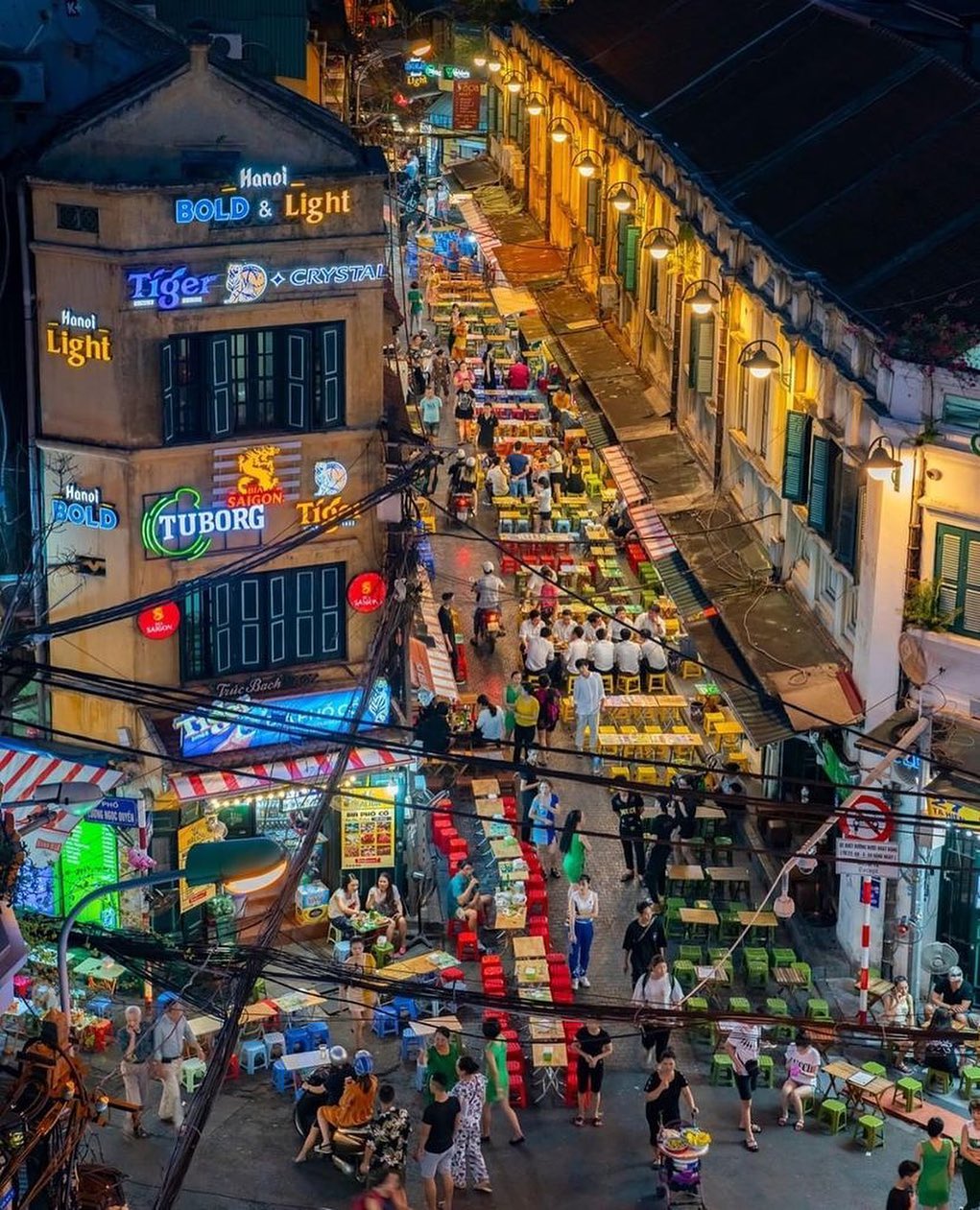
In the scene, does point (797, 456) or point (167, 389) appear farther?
point (797, 456)

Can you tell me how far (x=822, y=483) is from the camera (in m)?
40.2

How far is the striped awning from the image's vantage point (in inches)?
1505

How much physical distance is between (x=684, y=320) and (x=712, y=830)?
53.6 feet

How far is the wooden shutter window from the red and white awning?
7.82 m

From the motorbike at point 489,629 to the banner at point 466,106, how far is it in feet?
146

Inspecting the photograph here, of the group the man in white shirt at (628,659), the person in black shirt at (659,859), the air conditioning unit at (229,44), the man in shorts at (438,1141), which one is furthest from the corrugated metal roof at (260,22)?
the man in shorts at (438,1141)

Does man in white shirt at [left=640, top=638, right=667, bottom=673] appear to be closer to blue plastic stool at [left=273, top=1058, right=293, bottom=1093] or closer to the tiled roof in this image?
the tiled roof

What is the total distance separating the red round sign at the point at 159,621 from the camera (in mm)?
39031

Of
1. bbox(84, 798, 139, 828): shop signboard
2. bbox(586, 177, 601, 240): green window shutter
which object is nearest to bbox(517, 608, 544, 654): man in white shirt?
bbox(84, 798, 139, 828): shop signboard

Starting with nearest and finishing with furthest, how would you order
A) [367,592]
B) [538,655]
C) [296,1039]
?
[296,1039] < [367,592] < [538,655]

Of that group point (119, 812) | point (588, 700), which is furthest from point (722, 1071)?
point (588, 700)

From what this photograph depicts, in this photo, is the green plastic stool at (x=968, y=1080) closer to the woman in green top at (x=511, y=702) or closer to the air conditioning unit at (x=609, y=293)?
the woman in green top at (x=511, y=702)

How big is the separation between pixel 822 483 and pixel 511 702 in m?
8.04

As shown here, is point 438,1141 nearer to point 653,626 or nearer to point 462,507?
point 653,626
